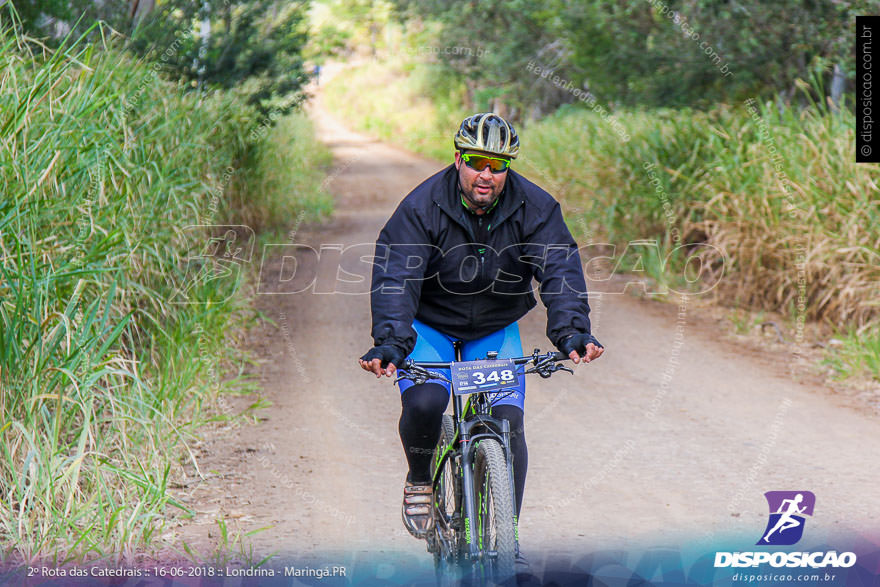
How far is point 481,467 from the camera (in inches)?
142

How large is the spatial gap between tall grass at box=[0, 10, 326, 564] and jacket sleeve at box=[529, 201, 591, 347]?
6.83 ft

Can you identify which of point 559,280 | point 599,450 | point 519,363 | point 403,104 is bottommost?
point 403,104

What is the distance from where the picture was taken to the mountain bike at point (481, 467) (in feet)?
11.1

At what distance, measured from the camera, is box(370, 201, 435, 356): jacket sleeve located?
3752mm

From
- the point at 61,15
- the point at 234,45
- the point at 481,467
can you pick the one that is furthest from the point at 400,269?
the point at 234,45

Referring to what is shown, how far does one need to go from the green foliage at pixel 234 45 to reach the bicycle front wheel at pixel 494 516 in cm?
624

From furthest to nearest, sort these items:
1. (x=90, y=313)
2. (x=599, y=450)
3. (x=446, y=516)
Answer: (x=599, y=450) → (x=90, y=313) → (x=446, y=516)

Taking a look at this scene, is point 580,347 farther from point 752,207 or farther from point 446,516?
point 752,207

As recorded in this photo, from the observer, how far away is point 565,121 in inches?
719

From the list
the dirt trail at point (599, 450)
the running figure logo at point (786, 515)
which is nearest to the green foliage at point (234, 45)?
the dirt trail at point (599, 450)

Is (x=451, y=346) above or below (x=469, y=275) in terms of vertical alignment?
below

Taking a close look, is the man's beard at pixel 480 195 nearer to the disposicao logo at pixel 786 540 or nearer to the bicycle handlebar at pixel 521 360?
the bicycle handlebar at pixel 521 360

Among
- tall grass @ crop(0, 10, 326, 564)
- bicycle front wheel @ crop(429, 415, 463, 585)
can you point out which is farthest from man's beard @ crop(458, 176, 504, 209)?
tall grass @ crop(0, 10, 326, 564)

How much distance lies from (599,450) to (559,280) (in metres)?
2.81
